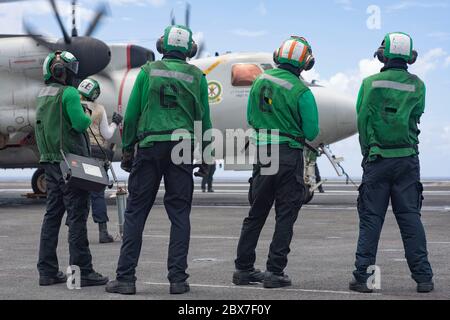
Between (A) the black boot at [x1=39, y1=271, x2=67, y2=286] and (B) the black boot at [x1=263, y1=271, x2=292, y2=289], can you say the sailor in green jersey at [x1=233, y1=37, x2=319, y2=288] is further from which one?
(A) the black boot at [x1=39, y1=271, x2=67, y2=286]

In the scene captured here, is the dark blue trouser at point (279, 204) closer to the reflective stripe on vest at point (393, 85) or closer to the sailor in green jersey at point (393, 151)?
the sailor in green jersey at point (393, 151)

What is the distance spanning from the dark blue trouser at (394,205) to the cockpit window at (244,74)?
468 inches

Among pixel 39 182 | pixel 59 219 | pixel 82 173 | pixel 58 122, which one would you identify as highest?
pixel 58 122

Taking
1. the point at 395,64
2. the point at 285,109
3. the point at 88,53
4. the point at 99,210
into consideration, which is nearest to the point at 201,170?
the point at 285,109

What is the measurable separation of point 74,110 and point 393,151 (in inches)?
116

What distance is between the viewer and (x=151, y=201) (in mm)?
6852

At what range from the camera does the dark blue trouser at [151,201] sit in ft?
22.1

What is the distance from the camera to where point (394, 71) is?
272 inches

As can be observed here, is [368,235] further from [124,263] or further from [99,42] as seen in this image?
[99,42]

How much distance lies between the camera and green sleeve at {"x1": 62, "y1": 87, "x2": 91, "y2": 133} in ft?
23.6

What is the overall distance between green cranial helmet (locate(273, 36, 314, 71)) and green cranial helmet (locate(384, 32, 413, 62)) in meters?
0.73

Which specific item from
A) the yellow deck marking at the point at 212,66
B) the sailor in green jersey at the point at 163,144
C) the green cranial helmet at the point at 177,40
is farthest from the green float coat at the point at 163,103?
the yellow deck marking at the point at 212,66

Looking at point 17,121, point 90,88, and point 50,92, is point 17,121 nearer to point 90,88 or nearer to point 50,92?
point 90,88
